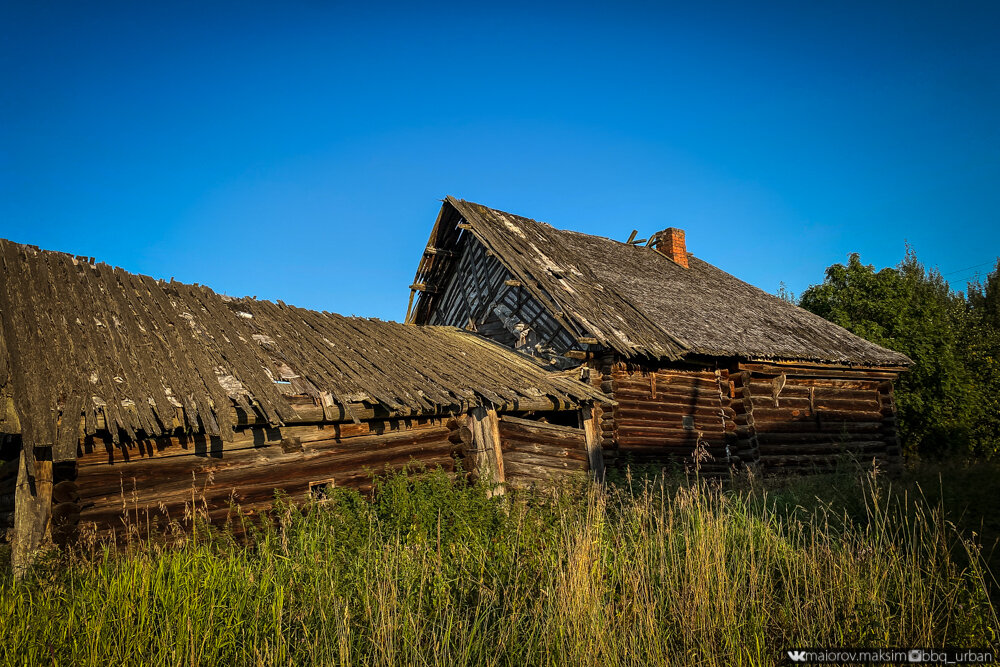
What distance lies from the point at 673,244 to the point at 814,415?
717 centimetres

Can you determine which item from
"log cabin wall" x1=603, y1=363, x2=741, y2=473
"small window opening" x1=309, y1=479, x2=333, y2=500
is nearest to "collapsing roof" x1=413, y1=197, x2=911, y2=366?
"log cabin wall" x1=603, y1=363, x2=741, y2=473

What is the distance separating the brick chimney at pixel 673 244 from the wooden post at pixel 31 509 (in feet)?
56.4

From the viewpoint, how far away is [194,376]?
738cm

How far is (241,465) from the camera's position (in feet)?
24.7

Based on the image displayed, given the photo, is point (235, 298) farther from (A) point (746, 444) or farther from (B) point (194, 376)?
(A) point (746, 444)

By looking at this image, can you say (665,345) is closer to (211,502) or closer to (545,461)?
(545,461)

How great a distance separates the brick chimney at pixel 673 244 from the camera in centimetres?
1986

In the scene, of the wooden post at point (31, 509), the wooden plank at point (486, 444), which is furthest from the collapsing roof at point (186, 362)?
the wooden post at point (31, 509)

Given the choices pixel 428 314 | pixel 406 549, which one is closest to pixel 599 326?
pixel 428 314

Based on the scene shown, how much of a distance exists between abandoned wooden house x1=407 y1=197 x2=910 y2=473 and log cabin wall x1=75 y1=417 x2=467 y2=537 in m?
4.20

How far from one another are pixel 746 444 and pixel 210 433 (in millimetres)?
10965

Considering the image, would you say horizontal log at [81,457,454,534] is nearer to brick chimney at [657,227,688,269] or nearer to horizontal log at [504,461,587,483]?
horizontal log at [504,461,587,483]

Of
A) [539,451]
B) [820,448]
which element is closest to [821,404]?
[820,448]

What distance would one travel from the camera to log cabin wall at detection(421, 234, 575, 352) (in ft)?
42.5
